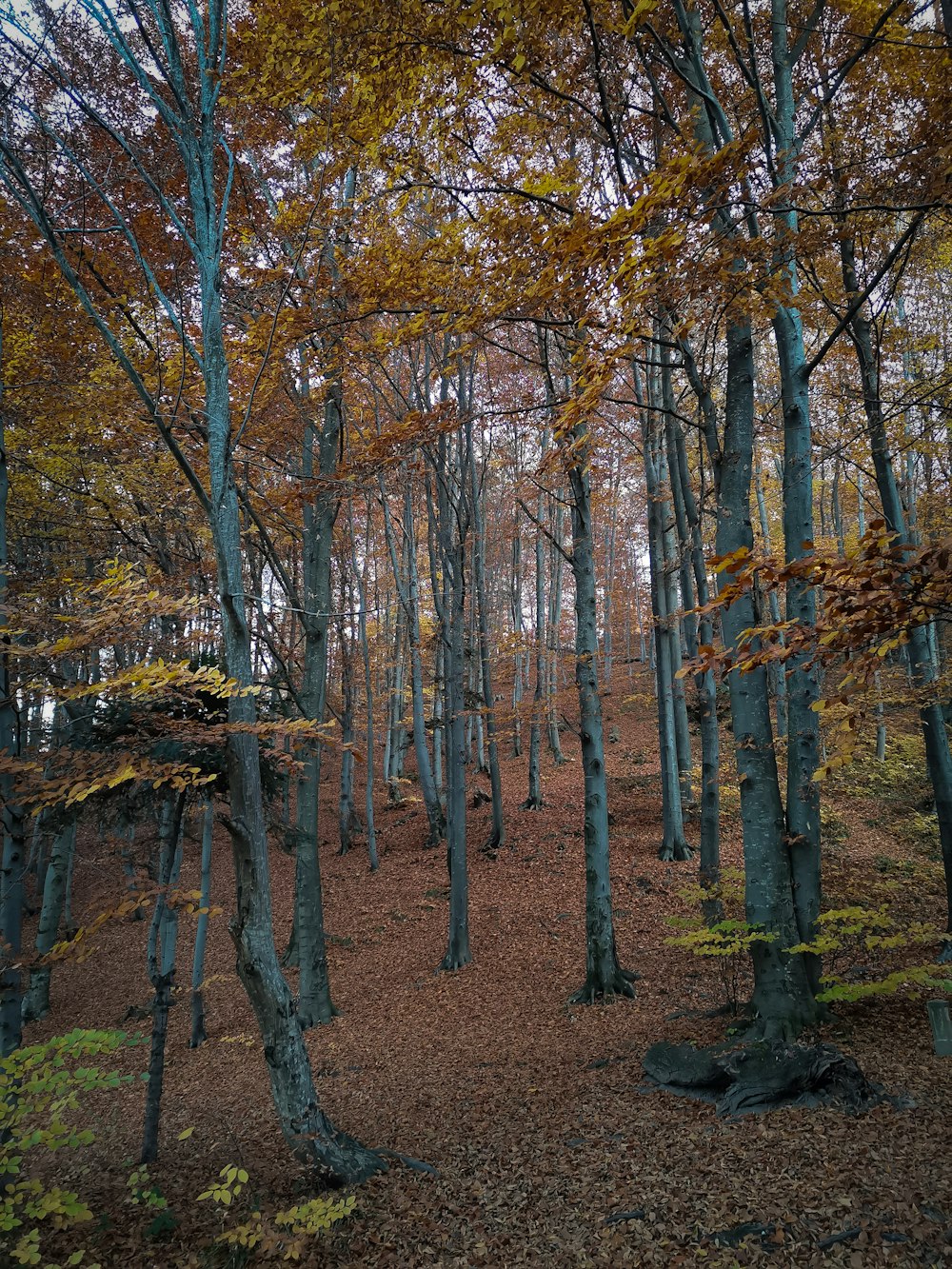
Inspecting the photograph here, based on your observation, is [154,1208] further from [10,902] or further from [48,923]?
[48,923]

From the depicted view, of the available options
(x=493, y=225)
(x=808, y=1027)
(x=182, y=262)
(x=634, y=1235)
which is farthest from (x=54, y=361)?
(x=808, y=1027)

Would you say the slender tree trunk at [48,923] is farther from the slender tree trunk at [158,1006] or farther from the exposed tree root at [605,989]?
the exposed tree root at [605,989]

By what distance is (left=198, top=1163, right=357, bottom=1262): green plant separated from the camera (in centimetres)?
312

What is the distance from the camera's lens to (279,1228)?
3.48 metres

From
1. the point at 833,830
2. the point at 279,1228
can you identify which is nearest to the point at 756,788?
the point at 279,1228

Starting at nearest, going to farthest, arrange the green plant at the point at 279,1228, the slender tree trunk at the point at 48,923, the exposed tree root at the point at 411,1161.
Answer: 1. the green plant at the point at 279,1228
2. the exposed tree root at the point at 411,1161
3. the slender tree trunk at the point at 48,923

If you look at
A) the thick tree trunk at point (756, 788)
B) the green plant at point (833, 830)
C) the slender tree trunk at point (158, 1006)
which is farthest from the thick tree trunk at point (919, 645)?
the slender tree trunk at point (158, 1006)

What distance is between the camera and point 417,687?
13.8 m

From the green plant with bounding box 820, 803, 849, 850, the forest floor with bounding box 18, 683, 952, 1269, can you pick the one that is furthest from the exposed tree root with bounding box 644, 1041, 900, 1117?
the green plant with bounding box 820, 803, 849, 850

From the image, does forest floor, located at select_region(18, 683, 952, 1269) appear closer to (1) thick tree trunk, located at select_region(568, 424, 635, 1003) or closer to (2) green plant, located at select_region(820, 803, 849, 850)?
(2) green plant, located at select_region(820, 803, 849, 850)

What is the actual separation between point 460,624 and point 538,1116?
6642 millimetres

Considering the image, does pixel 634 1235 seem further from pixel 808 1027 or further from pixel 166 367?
pixel 166 367

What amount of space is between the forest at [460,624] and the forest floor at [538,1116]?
0.11 ft

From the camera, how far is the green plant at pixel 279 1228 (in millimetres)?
3115
